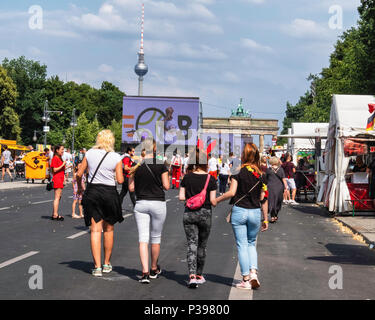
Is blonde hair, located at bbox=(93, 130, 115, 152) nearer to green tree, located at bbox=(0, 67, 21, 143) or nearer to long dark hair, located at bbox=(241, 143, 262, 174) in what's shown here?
long dark hair, located at bbox=(241, 143, 262, 174)

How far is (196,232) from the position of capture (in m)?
6.98

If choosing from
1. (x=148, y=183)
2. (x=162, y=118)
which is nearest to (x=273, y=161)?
(x=148, y=183)

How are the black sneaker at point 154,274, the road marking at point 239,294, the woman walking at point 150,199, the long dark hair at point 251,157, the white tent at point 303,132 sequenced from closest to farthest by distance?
the road marking at point 239,294, the long dark hair at point 251,157, the woman walking at point 150,199, the black sneaker at point 154,274, the white tent at point 303,132

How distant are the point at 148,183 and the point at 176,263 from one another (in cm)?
182

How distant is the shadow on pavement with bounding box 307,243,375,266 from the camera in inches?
358

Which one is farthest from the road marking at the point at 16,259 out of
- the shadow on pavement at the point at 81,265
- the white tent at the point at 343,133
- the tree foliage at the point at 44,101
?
the tree foliage at the point at 44,101

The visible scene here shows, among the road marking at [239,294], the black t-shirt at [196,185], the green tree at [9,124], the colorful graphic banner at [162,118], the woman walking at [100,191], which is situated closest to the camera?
the road marking at [239,294]

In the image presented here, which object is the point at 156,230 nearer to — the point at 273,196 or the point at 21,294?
the point at 21,294

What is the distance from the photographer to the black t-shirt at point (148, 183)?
23.7ft

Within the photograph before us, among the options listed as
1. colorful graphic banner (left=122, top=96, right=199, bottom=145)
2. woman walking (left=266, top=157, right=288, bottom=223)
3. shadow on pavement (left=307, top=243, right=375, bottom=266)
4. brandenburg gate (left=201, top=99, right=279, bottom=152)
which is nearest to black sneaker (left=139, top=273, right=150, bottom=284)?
shadow on pavement (left=307, top=243, right=375, bottom=266)

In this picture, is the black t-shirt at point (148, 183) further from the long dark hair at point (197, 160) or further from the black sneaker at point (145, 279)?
the black sneaker at point (145, 279)

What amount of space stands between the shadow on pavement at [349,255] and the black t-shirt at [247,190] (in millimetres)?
2711

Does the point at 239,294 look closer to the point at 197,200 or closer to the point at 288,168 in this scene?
the point at 197,200

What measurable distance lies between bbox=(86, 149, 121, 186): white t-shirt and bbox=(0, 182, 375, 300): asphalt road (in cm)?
120
